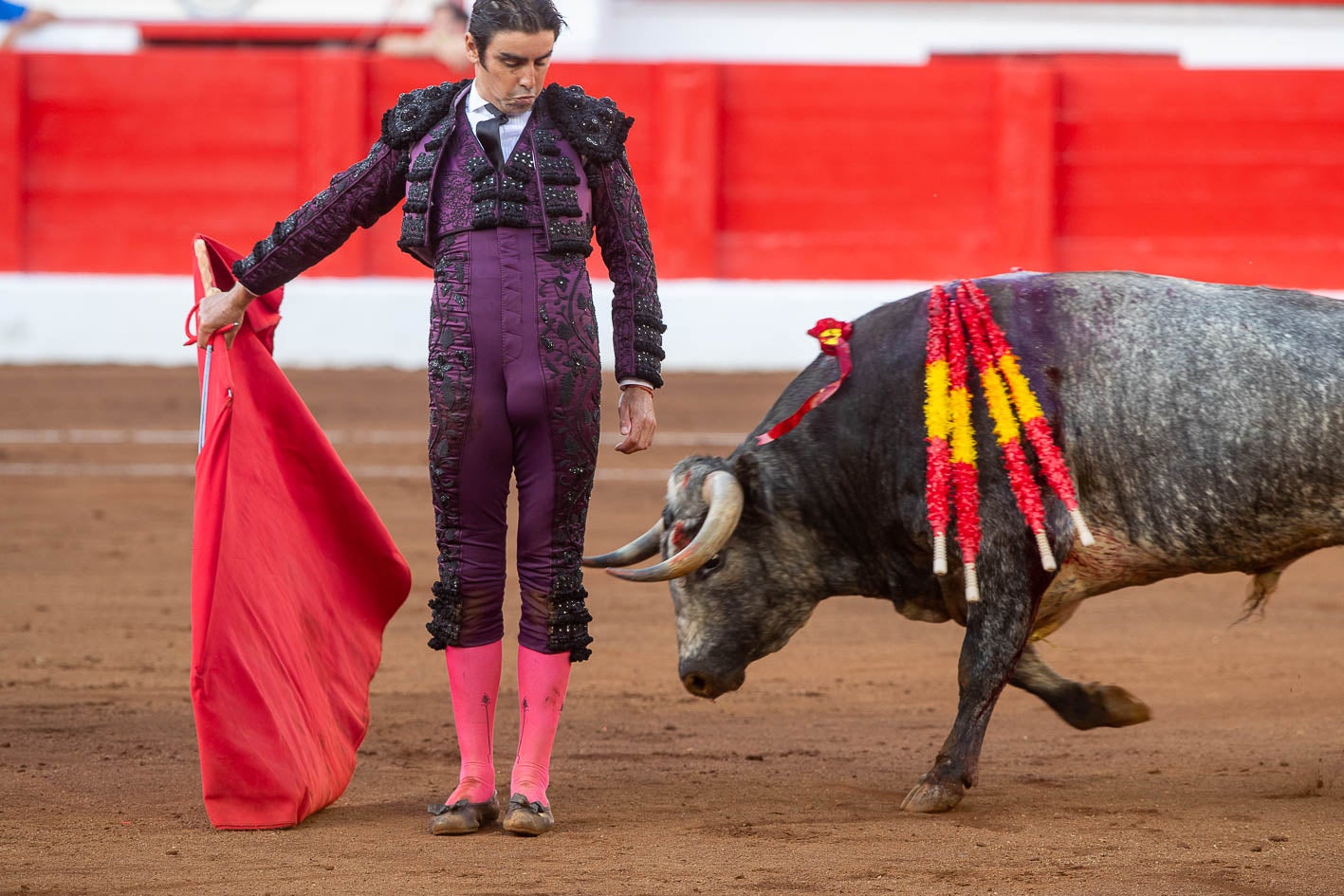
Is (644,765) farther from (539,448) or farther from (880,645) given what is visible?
(880,645)

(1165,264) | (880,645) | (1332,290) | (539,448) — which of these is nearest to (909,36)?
(1165,264)

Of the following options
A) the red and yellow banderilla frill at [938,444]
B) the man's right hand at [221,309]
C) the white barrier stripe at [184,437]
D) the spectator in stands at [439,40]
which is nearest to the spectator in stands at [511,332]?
the man's right hand at [221,309]

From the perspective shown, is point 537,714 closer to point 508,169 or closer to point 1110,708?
point 508,169

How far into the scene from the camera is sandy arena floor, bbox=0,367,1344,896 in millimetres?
2975

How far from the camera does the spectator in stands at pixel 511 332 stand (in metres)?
3.16

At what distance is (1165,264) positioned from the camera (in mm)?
12102

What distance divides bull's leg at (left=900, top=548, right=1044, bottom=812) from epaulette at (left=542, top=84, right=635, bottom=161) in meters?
1.02

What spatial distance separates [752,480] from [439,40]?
9.37 m

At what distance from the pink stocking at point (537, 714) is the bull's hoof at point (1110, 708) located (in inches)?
45.5

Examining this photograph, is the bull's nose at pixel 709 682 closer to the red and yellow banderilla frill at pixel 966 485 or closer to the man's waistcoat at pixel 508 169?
the red and yellow banderilla frill at pixel 966 485

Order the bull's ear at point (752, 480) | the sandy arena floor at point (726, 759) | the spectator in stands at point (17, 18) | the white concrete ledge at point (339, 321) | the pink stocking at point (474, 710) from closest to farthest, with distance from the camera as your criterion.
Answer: the sandy arena floor at point (726, 759) → the pink stocking at point (474, 710) → the bull's ear at point (752, 480) → the white concrete ledge at point (339, 321) → the spectator in stands at point (17, 18)

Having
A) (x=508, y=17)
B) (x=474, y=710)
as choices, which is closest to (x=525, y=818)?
(x=474, y=710)

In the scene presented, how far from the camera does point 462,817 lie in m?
3.20

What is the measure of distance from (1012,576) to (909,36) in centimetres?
1100
